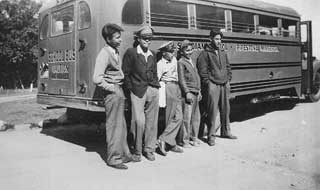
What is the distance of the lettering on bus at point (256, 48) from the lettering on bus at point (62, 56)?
3593 millimetres

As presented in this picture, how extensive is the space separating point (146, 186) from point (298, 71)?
7.39 meters

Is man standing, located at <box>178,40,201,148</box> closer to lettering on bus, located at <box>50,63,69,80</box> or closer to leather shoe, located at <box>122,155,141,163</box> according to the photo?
leather shoe, located at <box>122,155,141,163</box>

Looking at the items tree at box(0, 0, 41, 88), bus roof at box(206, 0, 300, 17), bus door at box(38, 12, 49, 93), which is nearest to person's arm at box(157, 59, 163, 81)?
bus roof at box(206, 0, 300, 17)

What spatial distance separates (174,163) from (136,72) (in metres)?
1.38

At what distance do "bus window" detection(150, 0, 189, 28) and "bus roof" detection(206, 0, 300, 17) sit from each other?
0.96m

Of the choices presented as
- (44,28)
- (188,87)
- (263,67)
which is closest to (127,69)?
(188,87)

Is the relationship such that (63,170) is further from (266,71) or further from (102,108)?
(266,71)

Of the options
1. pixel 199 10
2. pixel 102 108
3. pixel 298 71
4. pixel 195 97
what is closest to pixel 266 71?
pixel 298 71

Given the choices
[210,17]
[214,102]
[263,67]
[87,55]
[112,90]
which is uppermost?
[210,17]

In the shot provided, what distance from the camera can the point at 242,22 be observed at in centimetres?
750

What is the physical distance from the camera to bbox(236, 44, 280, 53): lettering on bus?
739 centimetres

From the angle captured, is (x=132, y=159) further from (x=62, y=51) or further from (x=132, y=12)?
(x=62, y=51)

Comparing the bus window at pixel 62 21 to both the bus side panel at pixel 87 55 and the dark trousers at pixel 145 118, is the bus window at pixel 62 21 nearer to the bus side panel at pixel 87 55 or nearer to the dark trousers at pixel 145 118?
the bus side panel at pixel 87 55

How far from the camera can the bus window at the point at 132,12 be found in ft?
17.1
